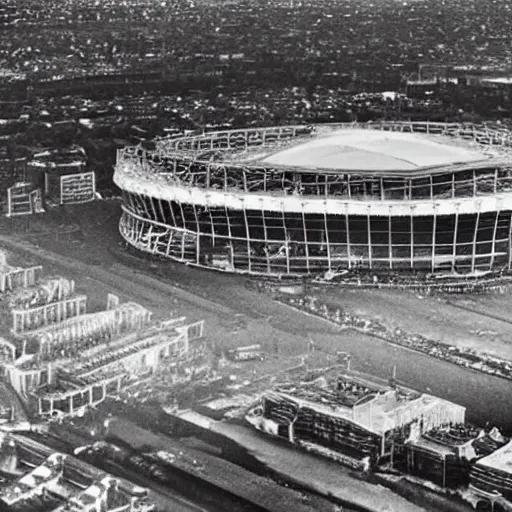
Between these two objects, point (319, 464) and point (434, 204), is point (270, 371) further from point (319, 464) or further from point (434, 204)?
point (434, 204)

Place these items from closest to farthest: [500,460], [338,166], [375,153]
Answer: [500,460], [338,166], [375,153]

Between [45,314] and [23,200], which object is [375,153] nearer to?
[23,200]

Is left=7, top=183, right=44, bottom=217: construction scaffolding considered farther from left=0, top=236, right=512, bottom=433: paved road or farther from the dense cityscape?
left=0, top=236, right=512, bottom=433: paved road

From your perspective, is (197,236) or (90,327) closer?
(90,327)

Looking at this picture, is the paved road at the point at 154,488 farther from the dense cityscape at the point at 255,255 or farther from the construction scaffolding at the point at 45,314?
the construction scaffolding at the point at 45,314

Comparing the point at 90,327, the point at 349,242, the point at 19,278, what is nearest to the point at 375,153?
the point at 349,242

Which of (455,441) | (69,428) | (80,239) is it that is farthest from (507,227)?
(69,428)
